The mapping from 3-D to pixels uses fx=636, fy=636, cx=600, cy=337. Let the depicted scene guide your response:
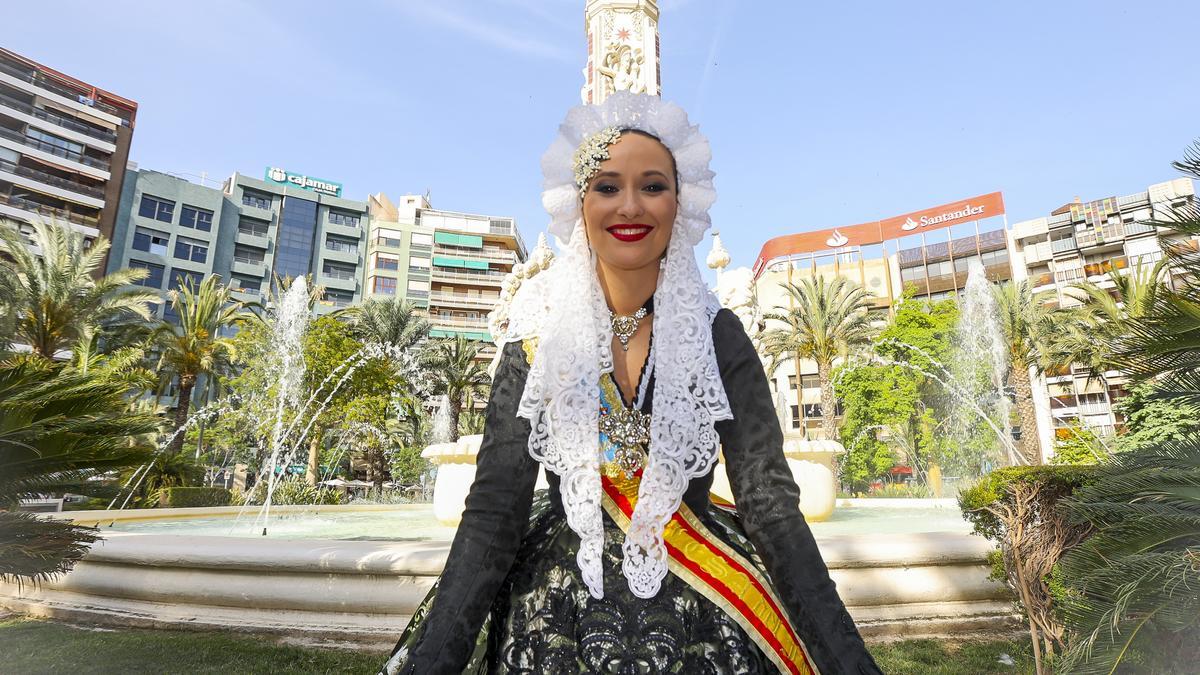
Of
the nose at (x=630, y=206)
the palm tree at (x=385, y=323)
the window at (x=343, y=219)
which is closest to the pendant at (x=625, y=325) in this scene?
the nose at (x=630, y=206)

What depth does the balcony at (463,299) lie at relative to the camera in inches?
2460

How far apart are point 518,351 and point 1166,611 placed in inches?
122

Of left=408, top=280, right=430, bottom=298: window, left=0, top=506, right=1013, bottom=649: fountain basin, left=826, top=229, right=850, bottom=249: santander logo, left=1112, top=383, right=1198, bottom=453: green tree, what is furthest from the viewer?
left=408, top=280, right=430, bottom=298: window

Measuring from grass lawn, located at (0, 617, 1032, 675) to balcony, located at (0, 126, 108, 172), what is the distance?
51.0 m

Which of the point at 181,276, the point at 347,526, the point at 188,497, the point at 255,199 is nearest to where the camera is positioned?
the point at 347,526

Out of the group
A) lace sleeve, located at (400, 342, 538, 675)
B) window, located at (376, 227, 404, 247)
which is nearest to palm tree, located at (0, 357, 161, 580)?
lace sleeve, located at (400, 342, 538, 675)

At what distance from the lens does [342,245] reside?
62188mm

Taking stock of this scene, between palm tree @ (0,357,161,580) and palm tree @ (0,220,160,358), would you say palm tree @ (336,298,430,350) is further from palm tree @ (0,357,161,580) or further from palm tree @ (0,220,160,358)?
palm tree @ (0,357,161,580)

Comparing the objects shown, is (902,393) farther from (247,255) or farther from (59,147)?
(59,147)

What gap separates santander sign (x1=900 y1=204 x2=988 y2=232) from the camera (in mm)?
57281

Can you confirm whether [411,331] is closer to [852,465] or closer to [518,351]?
[852,465]

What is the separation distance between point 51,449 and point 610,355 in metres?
3.91

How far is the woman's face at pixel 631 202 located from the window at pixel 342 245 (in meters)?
65.2

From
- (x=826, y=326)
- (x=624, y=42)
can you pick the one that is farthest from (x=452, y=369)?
(x=624, y=42)
